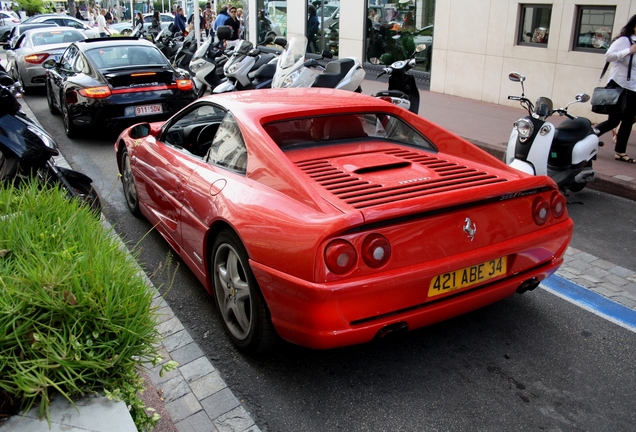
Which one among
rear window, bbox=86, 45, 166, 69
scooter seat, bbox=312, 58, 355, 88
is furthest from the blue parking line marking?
rear window, bbox=86, 45, 166, 69

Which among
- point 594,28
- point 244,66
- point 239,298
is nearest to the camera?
point 239,298

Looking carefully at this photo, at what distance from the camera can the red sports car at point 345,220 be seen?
2.92 meters

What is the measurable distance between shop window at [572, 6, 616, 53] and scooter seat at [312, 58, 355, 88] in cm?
425

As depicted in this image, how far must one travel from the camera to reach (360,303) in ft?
9.52

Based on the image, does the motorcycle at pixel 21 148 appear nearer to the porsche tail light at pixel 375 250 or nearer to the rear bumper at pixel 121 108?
the porsche tail light at pixel 375 250

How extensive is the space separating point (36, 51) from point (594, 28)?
478 inches

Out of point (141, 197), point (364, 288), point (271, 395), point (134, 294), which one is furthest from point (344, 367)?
point (141, 197)

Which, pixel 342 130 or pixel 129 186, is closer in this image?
pixel 342 130

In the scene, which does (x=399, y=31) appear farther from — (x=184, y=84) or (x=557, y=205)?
(x=557, y=205)

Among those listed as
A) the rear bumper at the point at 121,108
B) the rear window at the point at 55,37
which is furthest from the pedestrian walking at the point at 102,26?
the rear bumper at the point at 121,108

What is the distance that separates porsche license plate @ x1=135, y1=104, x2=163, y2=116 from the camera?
9.10 metres

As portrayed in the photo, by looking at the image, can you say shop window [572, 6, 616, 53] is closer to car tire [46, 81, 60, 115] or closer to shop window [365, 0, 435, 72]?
shop window [365, 0, 435, 72]

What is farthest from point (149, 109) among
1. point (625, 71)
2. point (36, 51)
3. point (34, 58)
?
point (36, 51)

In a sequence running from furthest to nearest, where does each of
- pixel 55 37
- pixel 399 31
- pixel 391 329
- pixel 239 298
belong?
pixel 55 37 → pixel 399 31 → pixel 239 298 → pixel 391 329
